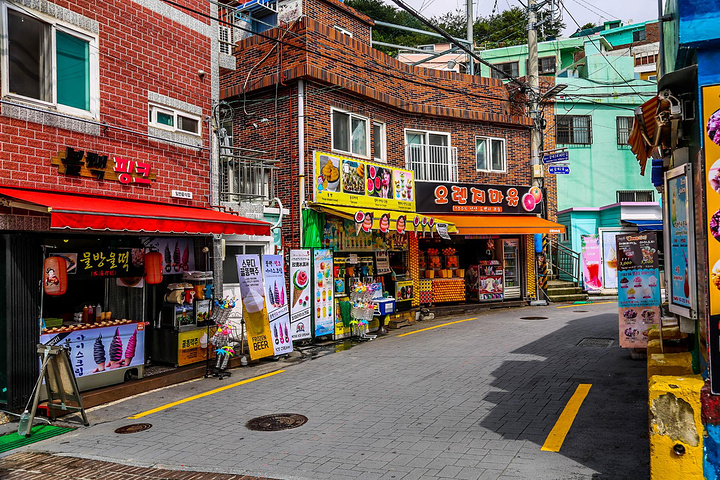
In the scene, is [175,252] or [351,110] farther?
[351,110]

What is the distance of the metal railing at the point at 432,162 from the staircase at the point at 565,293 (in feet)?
21.2

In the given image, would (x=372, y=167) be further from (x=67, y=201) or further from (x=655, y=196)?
(x=655, y=196)

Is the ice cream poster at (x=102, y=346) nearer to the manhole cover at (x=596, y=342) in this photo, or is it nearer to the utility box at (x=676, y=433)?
the utility box at (x=676, y=433)

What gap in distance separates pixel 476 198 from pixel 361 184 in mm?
5630

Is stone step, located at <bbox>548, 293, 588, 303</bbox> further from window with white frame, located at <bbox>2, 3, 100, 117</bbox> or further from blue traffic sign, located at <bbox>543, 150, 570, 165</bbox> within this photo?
window with white frame, located at <bbox>2, 3, 100, 117</bbox>

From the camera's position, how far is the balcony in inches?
514

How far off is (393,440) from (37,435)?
493 cm

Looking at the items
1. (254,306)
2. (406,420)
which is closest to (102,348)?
(254,306)

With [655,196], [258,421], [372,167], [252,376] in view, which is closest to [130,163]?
[252,376]

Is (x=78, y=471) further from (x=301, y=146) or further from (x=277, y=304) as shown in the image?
(x=301, y=146)

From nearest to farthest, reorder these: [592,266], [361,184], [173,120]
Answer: [173,120] → [361,184] → [592,266]

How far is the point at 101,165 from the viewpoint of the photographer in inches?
372

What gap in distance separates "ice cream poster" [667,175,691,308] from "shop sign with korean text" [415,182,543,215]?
1247 centimetres

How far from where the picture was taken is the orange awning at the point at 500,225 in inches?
711
